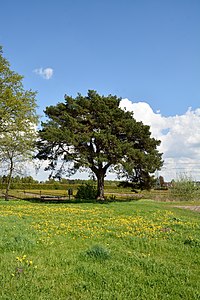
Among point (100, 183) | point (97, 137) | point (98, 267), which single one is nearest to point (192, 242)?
point (98, 267)

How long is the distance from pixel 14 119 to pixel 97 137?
8.61 meters

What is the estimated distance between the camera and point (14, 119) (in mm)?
30375

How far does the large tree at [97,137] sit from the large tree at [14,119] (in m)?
2.07

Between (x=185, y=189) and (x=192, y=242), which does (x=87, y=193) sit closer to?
(x=185, y=189)

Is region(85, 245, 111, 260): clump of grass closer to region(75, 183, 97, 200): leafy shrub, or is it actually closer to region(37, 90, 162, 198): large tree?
region(37, 90, 162, 198): large tree

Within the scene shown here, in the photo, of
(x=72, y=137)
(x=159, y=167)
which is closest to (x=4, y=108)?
(x=72, y=137)

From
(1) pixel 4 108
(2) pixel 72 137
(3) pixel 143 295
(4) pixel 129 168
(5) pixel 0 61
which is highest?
(5) pixel 0 61

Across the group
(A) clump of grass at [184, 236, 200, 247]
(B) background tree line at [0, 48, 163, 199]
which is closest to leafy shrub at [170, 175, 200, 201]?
(B) background tree line at [0, 48, 163, 199]

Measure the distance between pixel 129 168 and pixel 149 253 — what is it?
23299 mm

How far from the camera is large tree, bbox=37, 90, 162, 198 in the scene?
31.2 metres

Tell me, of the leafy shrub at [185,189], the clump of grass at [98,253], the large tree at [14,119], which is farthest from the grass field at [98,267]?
the leafy shrub at [185,189]

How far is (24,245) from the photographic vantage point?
7812mm

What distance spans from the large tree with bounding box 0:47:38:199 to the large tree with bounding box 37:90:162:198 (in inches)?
81.5

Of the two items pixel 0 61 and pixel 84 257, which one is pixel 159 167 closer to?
pixel 0 61
